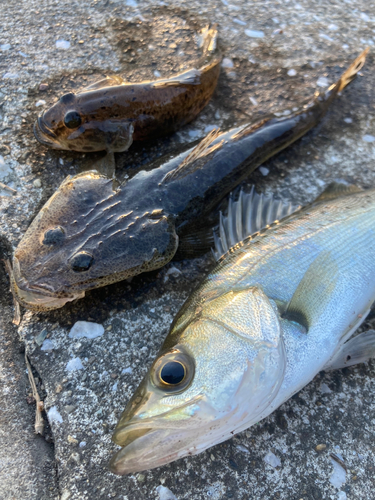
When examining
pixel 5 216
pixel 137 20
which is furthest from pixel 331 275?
pixel 137 20

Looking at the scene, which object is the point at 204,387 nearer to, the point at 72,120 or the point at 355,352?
the point at 355,352

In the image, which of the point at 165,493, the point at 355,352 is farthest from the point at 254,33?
the point at 165,493

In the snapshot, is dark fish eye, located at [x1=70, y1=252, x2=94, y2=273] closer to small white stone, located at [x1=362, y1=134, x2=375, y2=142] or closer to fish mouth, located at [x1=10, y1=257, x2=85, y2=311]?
fish mouth, located at [x1=10, y1=257, x2=85, y2=311]

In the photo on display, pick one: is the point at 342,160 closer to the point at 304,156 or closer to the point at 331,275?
the point at 304,156

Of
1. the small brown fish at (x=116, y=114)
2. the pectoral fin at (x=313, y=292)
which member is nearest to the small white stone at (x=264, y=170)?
the small brown fish at (x=116, y=114)

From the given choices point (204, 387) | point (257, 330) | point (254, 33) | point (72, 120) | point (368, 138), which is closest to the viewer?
point (204, 387)

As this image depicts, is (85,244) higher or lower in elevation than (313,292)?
lower
